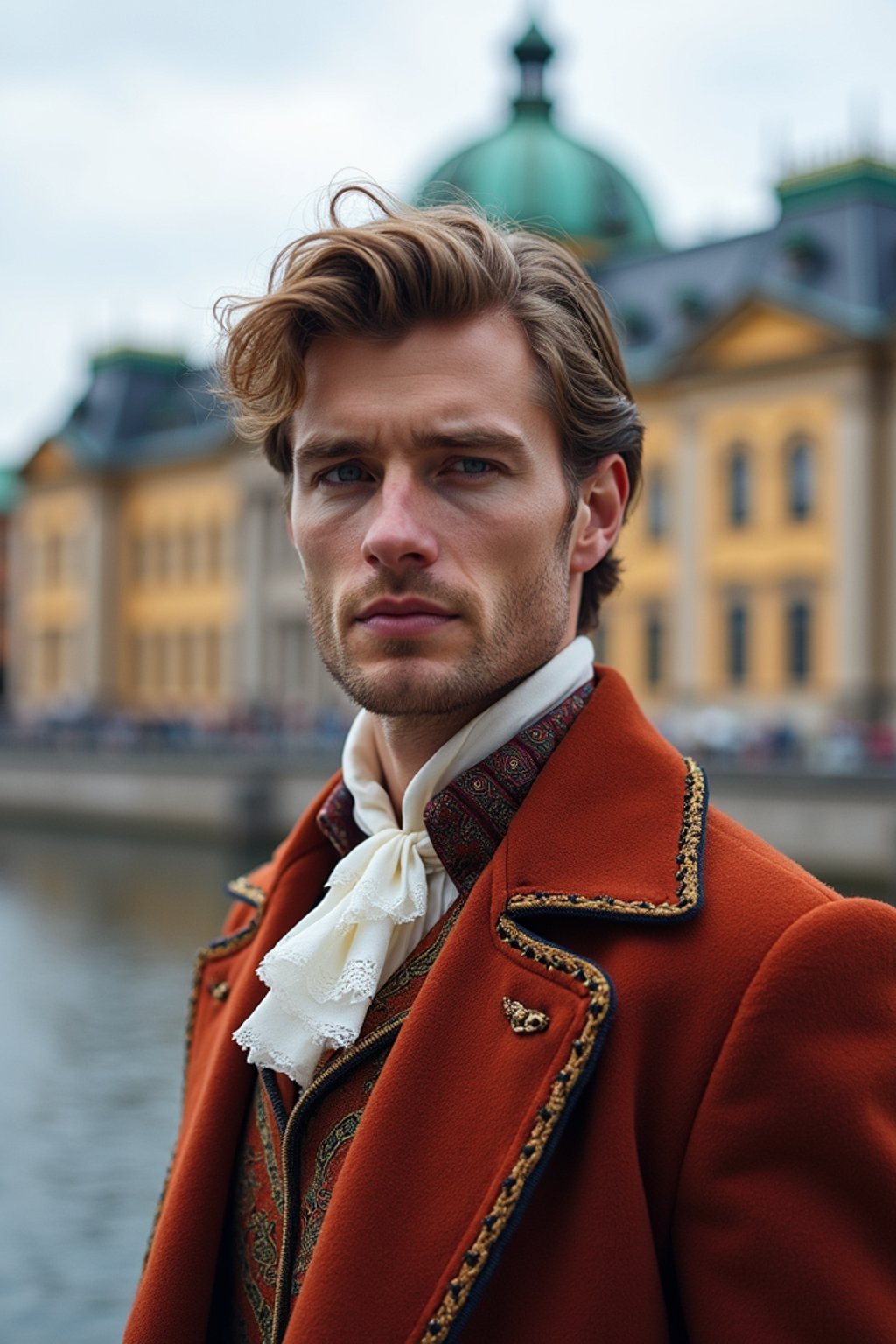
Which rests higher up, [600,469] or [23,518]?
[23,518]

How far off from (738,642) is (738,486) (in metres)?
3.54

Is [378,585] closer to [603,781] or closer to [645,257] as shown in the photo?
[603,781]

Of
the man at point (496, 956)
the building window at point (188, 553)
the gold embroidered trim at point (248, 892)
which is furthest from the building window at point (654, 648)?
the man at point (496, 956)

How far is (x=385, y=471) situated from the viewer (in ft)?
6.63

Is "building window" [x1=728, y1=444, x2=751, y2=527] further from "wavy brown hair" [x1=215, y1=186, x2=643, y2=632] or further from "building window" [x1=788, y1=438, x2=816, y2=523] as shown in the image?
"wavy brown hair" [x1=215, y1=186, x2=643, y2=632]

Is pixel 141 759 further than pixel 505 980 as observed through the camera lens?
Yes

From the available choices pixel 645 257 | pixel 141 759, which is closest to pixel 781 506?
pixel 645 257

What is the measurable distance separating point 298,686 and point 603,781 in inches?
2058

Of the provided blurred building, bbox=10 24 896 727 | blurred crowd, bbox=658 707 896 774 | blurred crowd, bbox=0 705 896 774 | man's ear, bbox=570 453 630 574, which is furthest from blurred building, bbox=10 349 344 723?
man's ear, bbox=570 453 630 574

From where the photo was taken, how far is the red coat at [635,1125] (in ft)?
5.49

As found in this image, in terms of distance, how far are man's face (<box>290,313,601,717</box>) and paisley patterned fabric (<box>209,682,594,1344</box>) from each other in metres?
0.10

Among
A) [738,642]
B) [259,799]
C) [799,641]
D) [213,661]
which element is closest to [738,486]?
[738,642]

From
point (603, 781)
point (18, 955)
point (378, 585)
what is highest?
point (378, 585)

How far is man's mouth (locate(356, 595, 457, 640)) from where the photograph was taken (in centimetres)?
197
